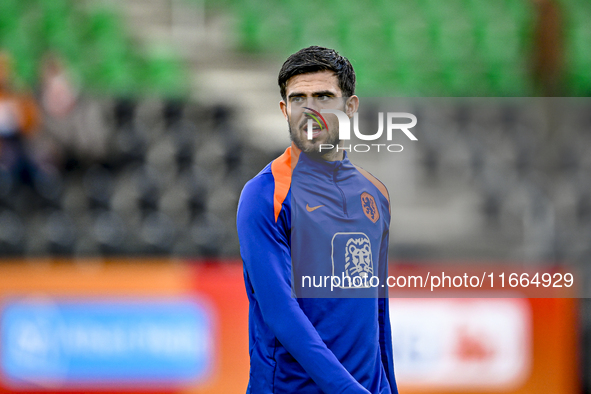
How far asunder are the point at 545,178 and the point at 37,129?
3973 mm

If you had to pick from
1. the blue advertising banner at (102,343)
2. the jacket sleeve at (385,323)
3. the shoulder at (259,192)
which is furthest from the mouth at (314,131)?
the blue advertising banner at (102,343)

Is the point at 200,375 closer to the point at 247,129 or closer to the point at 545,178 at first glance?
the point at 247,129

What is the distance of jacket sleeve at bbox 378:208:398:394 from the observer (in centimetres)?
128

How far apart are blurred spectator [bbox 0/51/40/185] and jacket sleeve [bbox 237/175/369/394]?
13.9 feet

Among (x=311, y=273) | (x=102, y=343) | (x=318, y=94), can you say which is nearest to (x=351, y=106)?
(x=318, y=94)

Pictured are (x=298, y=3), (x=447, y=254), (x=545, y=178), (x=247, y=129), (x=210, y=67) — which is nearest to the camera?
(x=447, y=254)

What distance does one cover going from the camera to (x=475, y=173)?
213 inches

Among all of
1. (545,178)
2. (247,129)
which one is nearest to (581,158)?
(545,178)

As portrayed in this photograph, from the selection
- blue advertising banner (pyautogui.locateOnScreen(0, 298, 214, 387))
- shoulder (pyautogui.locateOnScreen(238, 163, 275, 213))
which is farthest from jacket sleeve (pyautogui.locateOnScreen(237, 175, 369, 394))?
blue advertising banner (pyautogui.locateOnScreen(0, 298, 214, 387))

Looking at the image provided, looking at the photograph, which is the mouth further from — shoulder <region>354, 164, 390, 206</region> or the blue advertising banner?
the blue advertising banner

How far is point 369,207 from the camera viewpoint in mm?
1277

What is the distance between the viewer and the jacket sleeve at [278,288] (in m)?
1.17

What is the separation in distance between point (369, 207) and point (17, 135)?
4304 mm

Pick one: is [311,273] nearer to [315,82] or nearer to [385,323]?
[385,323]
